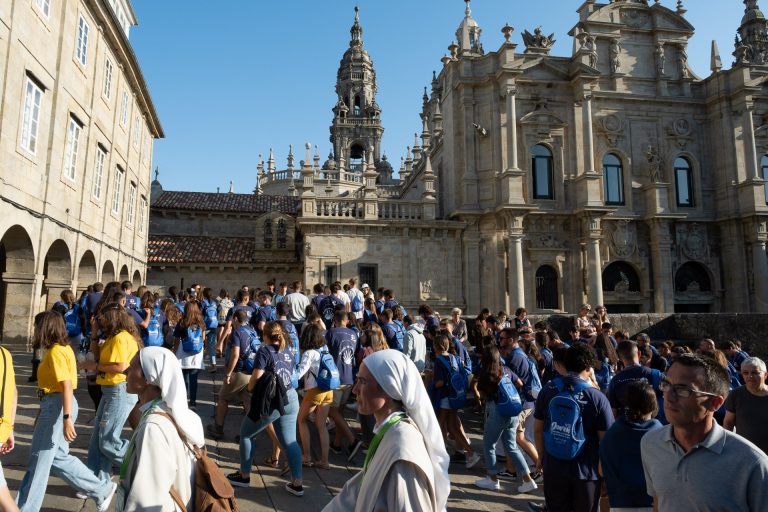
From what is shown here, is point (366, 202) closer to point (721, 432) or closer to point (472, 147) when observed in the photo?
point (472, 147)

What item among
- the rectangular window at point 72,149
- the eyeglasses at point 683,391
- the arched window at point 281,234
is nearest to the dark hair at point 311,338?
the eyeglasses at point 683,391

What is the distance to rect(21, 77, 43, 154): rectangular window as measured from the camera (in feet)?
41.6

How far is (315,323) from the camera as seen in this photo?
671 cm

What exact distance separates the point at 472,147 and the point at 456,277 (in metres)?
6.22

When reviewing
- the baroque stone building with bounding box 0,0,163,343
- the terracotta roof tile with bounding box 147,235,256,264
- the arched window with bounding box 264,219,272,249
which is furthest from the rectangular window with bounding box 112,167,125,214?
the arched window with bounding box 264,219,272,249

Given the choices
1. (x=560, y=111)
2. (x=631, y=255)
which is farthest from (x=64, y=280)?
(x=631, y=255)

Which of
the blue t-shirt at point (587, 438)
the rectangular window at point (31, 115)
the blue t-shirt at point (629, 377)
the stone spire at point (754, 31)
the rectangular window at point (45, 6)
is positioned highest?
the stone spire at point (754, 31)

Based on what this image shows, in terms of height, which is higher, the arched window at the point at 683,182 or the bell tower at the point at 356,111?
the bell tower at the point at 356,111

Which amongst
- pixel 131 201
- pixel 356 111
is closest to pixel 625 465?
pixel 131 201

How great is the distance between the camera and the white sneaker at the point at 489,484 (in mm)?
6562

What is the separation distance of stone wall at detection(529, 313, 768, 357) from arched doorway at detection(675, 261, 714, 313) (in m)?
10.2

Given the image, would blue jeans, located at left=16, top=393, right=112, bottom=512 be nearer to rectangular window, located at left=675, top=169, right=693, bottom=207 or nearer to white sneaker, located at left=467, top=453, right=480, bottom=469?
white sneaker, located at left=467, top=453, right=480, bottom=469

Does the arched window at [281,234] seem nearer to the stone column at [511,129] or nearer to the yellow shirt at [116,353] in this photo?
the stone column at [511,129]

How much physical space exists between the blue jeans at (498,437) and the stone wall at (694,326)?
8515 mm
